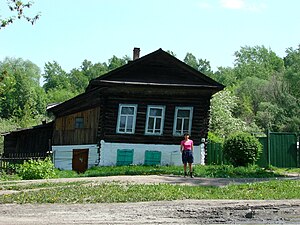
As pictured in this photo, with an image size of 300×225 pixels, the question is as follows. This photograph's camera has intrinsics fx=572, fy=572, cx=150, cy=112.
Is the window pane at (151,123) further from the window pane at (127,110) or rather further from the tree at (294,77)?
the tree at (294,77)

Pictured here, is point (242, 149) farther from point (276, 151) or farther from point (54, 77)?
point (54, 77)

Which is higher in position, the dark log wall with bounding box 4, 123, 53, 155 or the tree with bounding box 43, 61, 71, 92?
the tree with bounding box 43, 61, 71, 92

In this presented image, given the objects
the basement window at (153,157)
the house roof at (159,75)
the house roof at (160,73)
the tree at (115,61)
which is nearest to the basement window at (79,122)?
the house roof at (159,75)

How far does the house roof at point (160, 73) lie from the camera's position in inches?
1270

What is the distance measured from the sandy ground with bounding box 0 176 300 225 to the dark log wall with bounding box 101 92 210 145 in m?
16.2

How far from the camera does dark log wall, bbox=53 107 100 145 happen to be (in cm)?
3319

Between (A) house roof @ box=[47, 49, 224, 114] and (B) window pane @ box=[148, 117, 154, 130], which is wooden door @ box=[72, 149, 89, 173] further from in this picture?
(B) window pane @ box=[148, 117, 154, 130]

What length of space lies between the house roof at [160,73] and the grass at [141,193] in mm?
12697

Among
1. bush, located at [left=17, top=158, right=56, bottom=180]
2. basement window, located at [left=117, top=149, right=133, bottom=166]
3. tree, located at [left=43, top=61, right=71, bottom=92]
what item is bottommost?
bush, located at [left=17, top=158, right=56, bottom=180]

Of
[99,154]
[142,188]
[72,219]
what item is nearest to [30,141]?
[99,154]

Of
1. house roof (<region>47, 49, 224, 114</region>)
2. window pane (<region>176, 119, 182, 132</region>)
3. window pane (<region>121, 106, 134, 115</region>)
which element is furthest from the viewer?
window pane (<region>176, 119, 182, 132</region>)

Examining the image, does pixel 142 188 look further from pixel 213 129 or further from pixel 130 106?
pixel 213 129

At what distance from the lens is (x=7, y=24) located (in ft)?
84.5

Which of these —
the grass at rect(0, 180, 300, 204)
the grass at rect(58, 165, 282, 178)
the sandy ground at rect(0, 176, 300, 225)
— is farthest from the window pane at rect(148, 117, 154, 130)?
the sandy ground at rect(0, 176, 300, 225)
